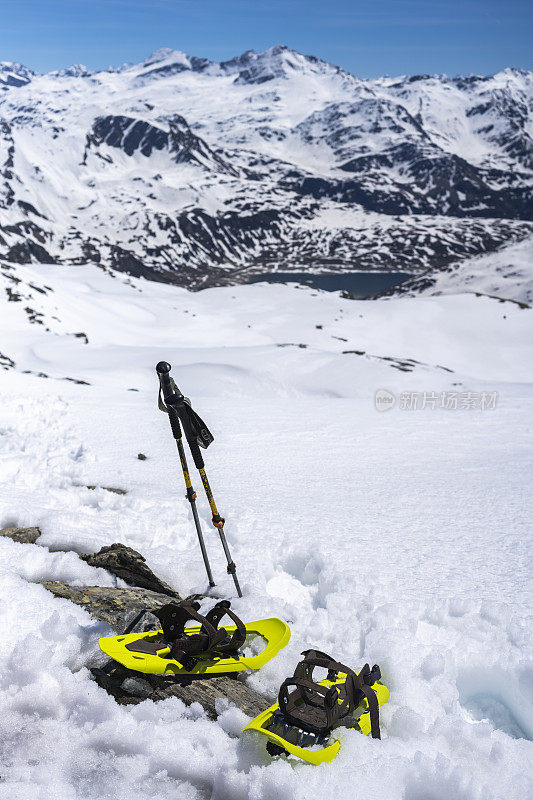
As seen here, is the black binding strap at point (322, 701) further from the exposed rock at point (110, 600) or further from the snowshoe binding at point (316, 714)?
the exposed rock at point (110, 600)

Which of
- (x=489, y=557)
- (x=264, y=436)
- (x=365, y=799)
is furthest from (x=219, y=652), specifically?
(x=264, y=436)

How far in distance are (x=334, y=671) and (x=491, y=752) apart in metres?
1.54

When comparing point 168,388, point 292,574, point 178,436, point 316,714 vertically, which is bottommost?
point 292,574

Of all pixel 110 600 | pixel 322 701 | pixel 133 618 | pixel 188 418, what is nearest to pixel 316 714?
pixel 322 701

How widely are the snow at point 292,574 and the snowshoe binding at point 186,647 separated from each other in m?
0.24

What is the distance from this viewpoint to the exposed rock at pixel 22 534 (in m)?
7.54

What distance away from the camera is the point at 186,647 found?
5289 millimetres

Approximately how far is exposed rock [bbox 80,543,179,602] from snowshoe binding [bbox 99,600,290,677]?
4.42 ft

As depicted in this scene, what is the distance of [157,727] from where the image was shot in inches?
177

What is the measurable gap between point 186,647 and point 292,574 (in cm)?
330

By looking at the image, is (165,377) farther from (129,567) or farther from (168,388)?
(129,567)

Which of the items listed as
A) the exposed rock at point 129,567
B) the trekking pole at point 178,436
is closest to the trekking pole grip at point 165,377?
the trekking pole at point 178,436

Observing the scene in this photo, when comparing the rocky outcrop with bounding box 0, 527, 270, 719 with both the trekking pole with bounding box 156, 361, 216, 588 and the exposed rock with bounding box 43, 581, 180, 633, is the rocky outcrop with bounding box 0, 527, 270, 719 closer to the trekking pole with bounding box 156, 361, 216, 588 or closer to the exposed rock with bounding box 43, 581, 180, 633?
the exposed rock with bounding box 43, 581, 180, 633

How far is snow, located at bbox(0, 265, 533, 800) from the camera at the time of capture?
4270 millimetres
